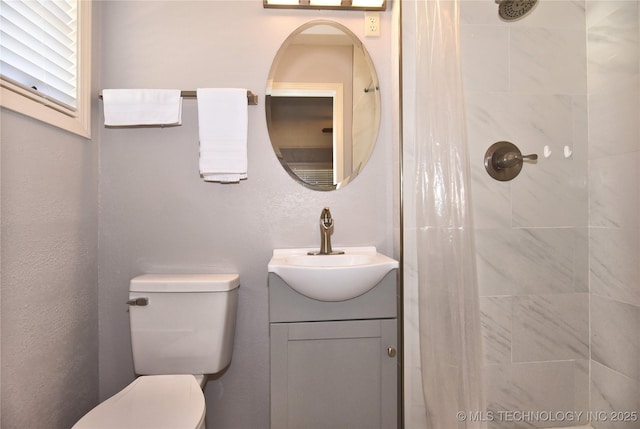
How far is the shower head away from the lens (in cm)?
122

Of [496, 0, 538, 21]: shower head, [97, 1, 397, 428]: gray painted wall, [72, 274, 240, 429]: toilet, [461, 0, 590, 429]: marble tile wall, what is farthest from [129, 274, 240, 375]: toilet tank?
[496, 0, 538, 21]: shower head

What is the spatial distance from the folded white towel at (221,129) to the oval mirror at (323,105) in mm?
178

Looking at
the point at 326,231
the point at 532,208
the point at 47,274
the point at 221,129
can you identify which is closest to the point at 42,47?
the point at 221,129

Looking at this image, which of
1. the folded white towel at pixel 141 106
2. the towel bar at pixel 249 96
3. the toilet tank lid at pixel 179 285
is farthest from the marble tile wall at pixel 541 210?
the folded white towel at pixel 141 106

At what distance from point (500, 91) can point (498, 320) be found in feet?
3.22

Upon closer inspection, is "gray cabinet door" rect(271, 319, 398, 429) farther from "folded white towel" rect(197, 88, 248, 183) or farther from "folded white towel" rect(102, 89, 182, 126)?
"folded white towel" rect(102, 89, 182, 126)

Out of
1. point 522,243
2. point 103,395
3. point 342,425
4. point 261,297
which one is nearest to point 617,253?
point 522,243

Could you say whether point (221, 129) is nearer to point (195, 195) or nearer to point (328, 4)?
point (195, 195)

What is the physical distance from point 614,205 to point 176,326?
1824 millimetres

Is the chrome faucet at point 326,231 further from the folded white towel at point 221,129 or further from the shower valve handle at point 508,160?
the shower valve handle at point 508,160

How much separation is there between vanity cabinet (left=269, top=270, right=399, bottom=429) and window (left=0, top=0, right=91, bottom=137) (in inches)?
38.7

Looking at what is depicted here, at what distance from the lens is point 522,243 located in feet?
4.80

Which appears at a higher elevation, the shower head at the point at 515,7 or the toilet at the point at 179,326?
the shower head at the point at 515,7

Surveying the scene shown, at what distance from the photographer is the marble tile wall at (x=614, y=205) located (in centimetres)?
129
